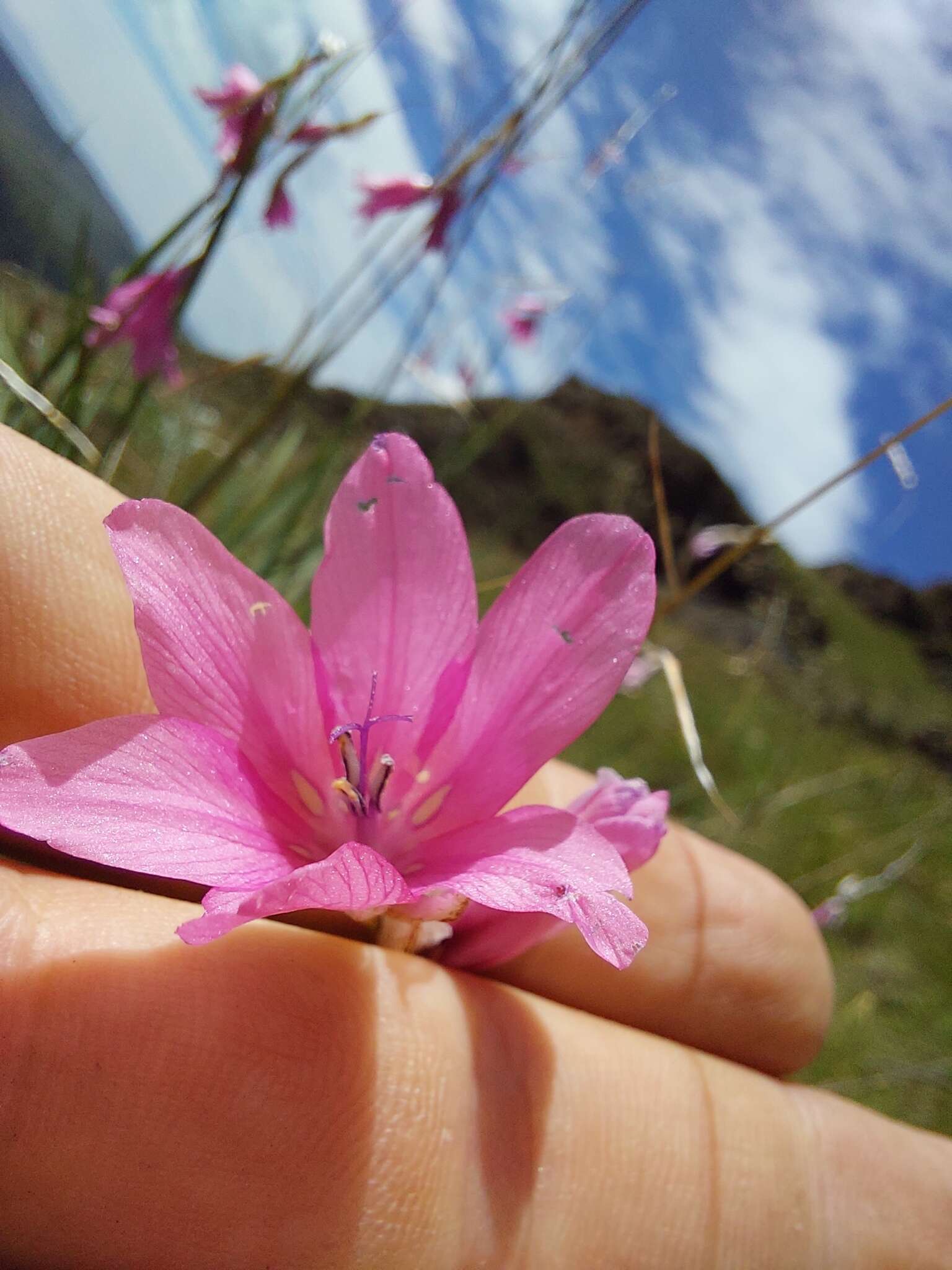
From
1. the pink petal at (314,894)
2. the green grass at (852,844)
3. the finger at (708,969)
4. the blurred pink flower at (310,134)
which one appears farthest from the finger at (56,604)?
the green grass at (852,844)

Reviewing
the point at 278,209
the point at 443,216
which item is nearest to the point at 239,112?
the point at 278,209

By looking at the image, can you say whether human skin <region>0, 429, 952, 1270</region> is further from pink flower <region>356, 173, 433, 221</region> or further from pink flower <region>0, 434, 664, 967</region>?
pink flower <region>356, 173, 433, 221</region>

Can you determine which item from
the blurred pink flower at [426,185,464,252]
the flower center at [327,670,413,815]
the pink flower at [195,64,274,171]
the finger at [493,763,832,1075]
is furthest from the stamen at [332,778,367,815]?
the blurred pink flower at [426,185,464,252]

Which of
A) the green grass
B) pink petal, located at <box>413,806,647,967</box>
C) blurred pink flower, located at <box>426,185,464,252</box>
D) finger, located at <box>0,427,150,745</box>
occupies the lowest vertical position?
the green grass

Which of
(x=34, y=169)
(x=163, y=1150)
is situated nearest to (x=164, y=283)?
(x=34, y=169)

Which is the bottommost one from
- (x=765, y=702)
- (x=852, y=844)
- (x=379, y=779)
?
(x=765, y=702)

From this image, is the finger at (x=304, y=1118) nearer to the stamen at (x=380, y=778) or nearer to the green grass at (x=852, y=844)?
the stamen at (x=380, y=778)

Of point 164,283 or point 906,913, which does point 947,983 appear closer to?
point 906,913

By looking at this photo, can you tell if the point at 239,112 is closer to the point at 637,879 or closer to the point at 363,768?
the point at 363,768
